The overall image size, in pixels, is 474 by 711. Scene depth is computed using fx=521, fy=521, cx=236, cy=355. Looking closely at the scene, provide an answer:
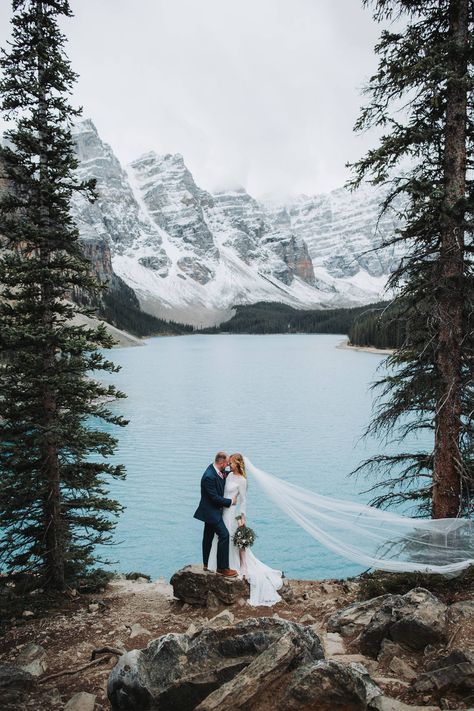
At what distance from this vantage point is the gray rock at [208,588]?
10391 mm

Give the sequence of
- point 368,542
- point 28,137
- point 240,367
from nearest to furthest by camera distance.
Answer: point 368,542 < point 28,137 < point 240,367

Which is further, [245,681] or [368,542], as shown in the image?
[368,542]

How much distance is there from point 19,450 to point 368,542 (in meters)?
7.43

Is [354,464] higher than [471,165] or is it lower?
lower

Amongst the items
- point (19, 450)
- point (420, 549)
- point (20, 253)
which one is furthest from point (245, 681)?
point (20, 253)

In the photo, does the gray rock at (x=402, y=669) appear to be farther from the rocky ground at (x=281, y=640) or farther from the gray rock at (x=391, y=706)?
the gray rock at (x=391, y=706)

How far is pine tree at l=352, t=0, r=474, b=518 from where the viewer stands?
30.3ft

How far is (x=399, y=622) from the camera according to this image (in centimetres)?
696

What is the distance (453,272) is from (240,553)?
6.82 metres

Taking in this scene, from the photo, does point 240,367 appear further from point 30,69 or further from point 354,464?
point 30,69

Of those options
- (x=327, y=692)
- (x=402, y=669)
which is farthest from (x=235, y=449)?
(x=327, y=692)

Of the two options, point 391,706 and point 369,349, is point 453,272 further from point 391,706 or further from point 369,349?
point 369,349

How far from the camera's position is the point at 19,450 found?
1109 cm

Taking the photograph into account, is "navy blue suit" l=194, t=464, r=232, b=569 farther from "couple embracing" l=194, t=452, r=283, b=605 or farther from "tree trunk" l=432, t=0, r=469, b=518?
"tree trunk" l=432, t=0, r=469, b=518
